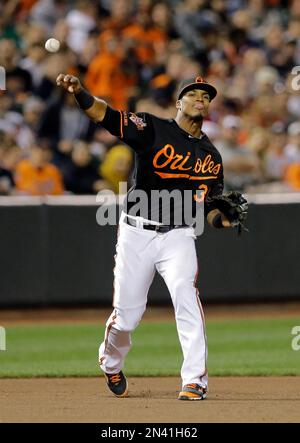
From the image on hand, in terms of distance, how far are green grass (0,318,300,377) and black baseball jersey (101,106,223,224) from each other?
2166 mm

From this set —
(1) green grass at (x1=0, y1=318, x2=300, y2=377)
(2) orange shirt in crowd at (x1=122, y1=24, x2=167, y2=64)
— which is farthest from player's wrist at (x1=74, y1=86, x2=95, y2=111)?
(2) orange shirt in crowd at (x1=122, y1=24, x2=167, y2=64)

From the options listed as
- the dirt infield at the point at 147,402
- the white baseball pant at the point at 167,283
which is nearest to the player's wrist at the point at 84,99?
the white baseball pant at the point at 167,283

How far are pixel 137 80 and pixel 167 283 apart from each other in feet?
24.7

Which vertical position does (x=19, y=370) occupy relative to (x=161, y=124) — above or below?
below

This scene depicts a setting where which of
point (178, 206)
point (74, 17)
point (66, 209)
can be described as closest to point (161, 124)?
point (178, 206)

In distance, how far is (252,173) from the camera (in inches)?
497

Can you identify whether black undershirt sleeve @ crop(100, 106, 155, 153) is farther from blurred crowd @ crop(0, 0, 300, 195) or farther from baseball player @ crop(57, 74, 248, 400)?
blurred crowd @ crop(0, 0, 300, 195)

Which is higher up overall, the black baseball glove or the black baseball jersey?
the black baseball jersey

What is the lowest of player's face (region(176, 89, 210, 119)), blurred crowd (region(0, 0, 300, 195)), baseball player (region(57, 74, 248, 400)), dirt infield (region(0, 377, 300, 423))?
dirt infield (region(0, 377, 300, 423))

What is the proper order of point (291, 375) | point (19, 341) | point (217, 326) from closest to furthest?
1. point (291, 375)
2. point (19, 341)
3. point (217, 326)

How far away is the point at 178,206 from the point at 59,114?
6.38 meters

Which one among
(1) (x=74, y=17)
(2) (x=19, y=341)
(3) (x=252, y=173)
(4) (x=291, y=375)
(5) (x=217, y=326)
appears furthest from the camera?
(1) (x=74, y=17)

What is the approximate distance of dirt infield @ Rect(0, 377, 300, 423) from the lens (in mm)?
5898
